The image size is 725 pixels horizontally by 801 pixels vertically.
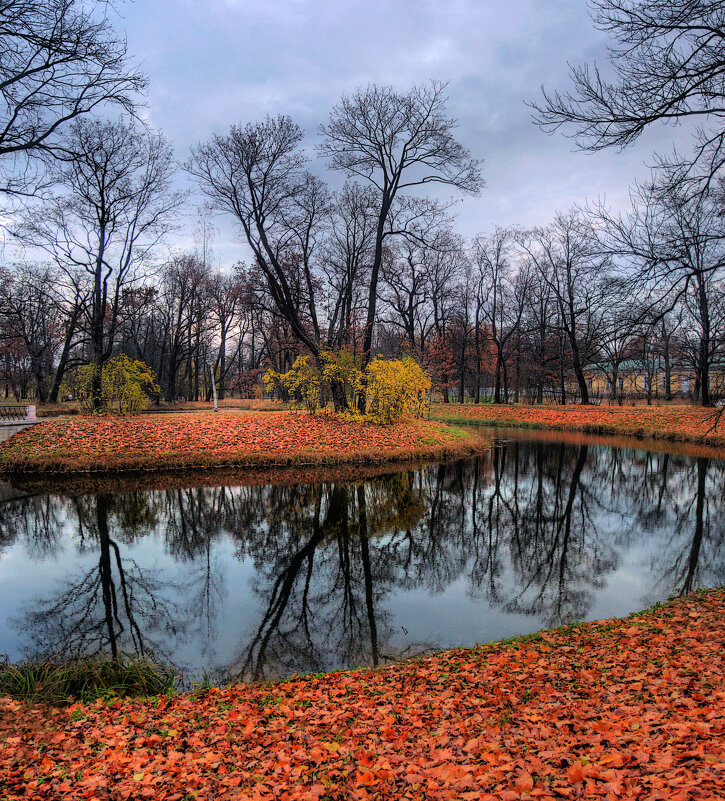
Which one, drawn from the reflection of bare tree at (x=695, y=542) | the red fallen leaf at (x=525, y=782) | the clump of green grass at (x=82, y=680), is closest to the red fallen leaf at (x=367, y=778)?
the red fallen leaf at (x=525, y=782)

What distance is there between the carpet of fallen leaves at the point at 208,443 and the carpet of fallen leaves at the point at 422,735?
37.6ft

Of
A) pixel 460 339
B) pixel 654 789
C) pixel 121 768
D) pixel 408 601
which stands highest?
pixel 460 339

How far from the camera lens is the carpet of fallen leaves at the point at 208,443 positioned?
1488cm

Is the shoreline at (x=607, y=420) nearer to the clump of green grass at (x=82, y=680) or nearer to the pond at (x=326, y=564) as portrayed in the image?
the pond at (x=326, y=564)

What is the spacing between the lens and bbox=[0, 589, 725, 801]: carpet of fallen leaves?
2773 millimetres

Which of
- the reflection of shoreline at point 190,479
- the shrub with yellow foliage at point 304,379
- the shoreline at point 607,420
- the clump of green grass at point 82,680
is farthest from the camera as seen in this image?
the shoreline at point 607,420

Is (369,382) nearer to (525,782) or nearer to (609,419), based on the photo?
(609,419)

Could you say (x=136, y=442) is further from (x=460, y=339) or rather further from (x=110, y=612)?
(x=460, y=339)

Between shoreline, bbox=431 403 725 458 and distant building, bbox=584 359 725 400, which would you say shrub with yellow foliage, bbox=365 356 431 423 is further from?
shoreline, bbox=431 403 725 458

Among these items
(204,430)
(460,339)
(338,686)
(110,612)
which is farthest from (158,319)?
(338,686)

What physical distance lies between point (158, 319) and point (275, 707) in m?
44.5

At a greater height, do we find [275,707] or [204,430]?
[204,430]

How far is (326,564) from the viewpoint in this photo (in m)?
8.02

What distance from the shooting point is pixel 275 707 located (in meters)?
4.02
